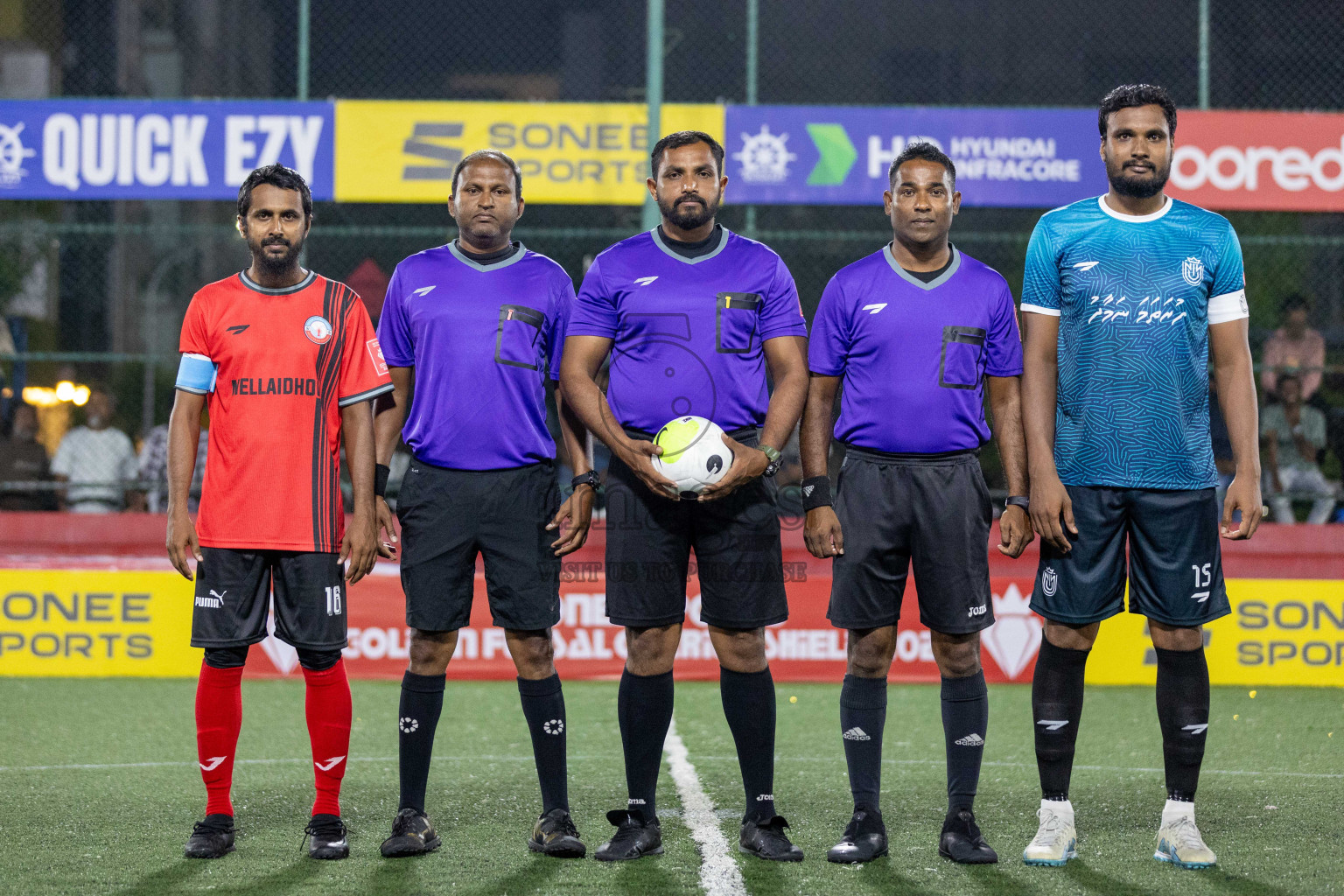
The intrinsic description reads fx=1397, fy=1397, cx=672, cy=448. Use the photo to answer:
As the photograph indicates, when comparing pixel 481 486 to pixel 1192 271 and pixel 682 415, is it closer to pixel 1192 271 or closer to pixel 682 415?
pixel 682 415

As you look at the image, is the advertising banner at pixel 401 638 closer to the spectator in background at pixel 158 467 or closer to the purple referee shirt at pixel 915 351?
the spectator in background at pixel 158 467

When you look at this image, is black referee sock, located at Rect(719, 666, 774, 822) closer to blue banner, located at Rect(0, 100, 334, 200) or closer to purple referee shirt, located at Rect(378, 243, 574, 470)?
purple referee shirt, located at Rect(378, 243, 574, 470)

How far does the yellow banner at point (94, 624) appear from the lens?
324 inches

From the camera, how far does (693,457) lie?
3.96 m

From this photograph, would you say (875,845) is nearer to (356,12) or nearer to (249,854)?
(249,854)

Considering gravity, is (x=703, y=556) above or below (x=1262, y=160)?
below

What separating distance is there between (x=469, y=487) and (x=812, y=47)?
16720 mm

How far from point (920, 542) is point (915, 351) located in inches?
22.3

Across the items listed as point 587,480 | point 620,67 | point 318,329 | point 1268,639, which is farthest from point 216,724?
point 620,67

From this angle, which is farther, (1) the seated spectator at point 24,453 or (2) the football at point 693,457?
(1) the seated spectator at point 24,453

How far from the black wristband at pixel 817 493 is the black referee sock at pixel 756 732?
0.51 m

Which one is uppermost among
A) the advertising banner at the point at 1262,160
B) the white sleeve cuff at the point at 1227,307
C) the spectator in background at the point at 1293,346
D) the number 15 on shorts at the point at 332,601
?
the advertising banner at the point at 1262,160

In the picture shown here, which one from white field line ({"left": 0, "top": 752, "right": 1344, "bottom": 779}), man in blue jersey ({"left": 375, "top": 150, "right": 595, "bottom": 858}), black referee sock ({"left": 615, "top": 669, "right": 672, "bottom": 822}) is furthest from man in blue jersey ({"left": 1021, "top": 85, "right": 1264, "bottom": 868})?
white field line ({"left": 0, "top": 752, "right": 1344, "bottom": 779})

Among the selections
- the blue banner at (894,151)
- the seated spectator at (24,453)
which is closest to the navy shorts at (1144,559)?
the blue banner at (894,151)
